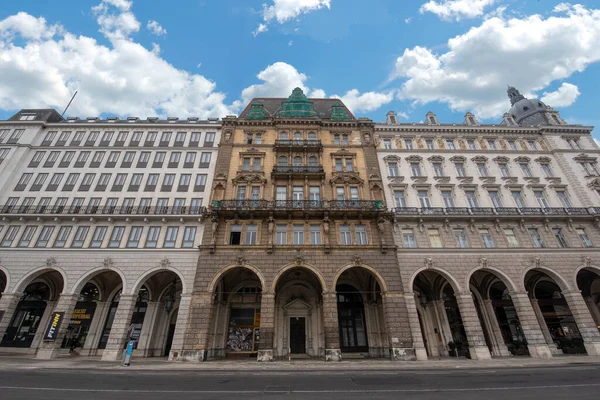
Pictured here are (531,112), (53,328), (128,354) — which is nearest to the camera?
(128,354)

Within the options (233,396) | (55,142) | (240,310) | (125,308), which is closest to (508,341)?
(240,310)

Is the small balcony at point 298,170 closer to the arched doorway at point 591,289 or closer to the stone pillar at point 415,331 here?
the stone pillar at point 415,331

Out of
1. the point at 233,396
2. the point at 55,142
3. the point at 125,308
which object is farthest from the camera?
the point at 55,142

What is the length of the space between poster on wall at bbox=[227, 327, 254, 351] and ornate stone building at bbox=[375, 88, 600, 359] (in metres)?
15.6

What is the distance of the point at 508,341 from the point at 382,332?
1286cm

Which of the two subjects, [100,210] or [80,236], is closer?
[80,236]

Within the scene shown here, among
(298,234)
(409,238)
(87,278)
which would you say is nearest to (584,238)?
(409,238)

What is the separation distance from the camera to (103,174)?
1201 inches

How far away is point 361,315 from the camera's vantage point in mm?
28516

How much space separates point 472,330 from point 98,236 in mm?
36060

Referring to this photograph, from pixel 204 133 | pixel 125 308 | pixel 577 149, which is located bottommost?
pixel 125 308

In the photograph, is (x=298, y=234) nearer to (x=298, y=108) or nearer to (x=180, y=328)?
(x=180, y=328)

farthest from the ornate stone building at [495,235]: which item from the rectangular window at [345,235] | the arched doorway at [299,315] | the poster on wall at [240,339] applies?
the poster on wall at [240,339]

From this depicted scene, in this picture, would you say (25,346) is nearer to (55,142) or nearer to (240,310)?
(240,310)
